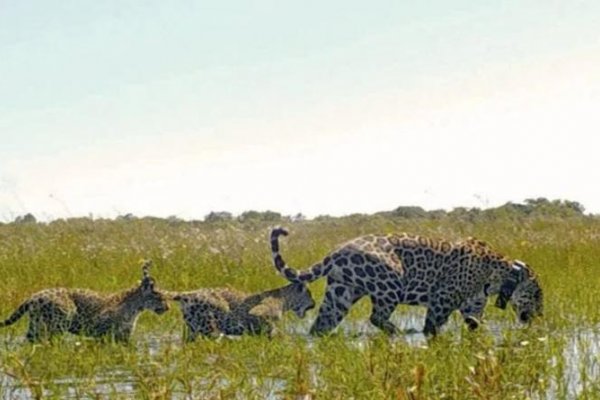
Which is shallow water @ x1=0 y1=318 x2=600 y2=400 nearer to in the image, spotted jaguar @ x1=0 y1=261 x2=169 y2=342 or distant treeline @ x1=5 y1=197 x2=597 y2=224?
spotted jaguar @ x1=0 y1=261 x2=169 y2=342

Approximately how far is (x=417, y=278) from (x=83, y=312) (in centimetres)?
360

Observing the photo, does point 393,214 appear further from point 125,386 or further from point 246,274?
point 125,386

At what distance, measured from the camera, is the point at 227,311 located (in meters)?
10.8

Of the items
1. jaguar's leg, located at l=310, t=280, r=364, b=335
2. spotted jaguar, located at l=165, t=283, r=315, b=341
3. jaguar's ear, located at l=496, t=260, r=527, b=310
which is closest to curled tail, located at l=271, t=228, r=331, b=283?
jaguar's leg, located at l=310, t=280, r=364, b=335

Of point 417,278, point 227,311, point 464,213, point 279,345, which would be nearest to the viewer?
point 279,345

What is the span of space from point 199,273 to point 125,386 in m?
7.69

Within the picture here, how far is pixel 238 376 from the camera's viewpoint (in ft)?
24.2

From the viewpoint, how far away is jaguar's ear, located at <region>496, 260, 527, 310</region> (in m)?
Answer: 11.8

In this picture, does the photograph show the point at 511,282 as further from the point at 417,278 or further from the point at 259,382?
the point at 259,382

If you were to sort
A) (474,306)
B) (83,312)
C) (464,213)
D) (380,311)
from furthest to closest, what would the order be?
(464,213)
(474,306)
(380,311)
(83,312)

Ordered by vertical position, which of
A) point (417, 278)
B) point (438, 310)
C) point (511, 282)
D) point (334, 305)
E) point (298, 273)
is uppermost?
point (298, 273)

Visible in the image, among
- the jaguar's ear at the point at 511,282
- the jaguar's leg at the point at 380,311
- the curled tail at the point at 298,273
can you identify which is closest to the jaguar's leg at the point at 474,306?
the jaguar's ear at the point at 511,282

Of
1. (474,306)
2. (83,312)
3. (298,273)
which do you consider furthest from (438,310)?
(83,312)

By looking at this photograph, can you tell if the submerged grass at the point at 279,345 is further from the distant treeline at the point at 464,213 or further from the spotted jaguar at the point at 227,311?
the distant treeline at the point at 464,213
